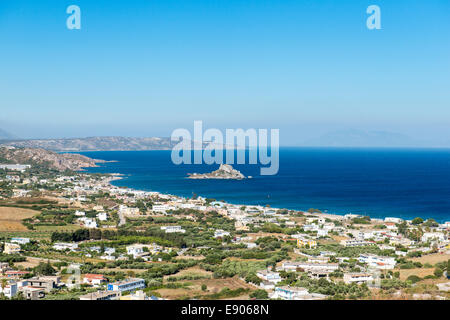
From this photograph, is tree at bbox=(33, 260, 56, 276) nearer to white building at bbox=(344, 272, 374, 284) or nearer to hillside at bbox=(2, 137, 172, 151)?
white building at bbox=(344, 272, 374, 284)

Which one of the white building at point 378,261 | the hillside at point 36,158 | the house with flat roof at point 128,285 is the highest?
the hillside at point 36,158

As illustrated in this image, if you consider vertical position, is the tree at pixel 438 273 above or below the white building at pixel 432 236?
above

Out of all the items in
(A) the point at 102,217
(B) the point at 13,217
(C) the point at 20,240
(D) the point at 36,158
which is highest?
(D) the point at 36,158

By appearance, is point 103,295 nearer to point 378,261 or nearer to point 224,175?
point 378,261

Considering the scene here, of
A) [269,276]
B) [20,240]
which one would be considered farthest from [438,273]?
[20,240]

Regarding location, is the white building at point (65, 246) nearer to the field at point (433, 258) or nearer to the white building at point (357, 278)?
the white building at point (357, 278)

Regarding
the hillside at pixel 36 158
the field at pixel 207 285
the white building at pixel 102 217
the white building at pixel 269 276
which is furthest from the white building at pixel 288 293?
the hillside at pixel 36 158
